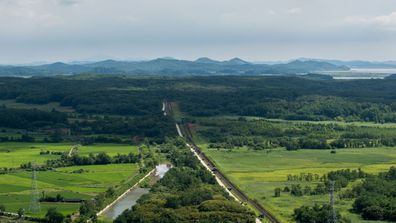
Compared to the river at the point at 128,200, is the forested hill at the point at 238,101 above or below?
above

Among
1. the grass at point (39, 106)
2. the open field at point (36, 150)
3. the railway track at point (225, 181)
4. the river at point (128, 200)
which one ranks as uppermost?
the grass at point (39, 106)

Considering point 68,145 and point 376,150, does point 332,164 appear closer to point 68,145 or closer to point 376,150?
point 376,150

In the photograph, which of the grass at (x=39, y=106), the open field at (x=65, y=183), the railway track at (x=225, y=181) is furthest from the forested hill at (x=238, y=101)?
the open field at (x=65, y=183)

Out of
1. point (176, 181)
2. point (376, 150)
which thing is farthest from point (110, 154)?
point (376, 150)

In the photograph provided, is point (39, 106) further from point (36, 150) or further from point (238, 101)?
point (36, 150)

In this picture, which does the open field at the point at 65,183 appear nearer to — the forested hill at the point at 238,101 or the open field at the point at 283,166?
the open field at the point at 283,166

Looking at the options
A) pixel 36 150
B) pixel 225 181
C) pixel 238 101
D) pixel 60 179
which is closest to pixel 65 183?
pixel 60 179

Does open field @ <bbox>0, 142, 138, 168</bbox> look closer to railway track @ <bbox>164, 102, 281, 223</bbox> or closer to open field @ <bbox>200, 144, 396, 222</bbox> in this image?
railway track @ <bbox>164, 102, 281, 223</bbox>

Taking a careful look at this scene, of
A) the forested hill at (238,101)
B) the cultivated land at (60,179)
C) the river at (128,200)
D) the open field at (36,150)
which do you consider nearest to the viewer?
the river at (128,200)
